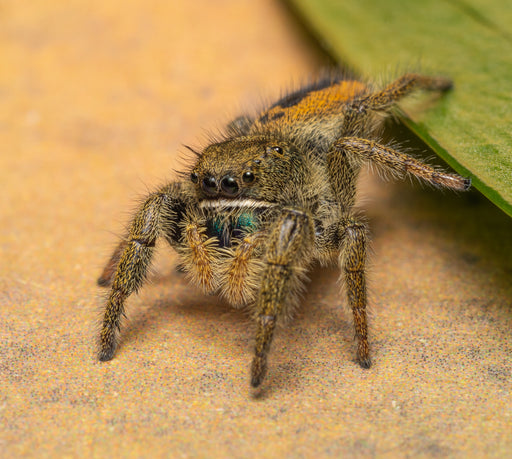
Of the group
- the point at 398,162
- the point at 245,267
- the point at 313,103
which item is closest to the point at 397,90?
the point at 313,103

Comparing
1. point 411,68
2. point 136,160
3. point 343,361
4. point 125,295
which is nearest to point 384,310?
point 343,361

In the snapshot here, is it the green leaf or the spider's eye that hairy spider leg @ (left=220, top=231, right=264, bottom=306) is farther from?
the green leaf

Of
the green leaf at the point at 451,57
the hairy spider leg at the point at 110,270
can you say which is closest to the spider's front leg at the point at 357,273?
the green leaf at the point at 451,57

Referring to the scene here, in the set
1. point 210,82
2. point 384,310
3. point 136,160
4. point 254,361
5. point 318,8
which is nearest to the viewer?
point 254,361

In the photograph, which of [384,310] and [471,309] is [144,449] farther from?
[471,309]

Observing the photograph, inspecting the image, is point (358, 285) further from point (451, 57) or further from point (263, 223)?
point (451, 57)

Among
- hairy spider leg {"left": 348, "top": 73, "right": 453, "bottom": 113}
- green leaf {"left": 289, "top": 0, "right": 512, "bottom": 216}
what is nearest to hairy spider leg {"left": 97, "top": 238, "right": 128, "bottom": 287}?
hairy spider leg {"left": 348, "top": 73, "right": 453, "bottom": 113}

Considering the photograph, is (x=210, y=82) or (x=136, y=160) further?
(x=210, y=82)
